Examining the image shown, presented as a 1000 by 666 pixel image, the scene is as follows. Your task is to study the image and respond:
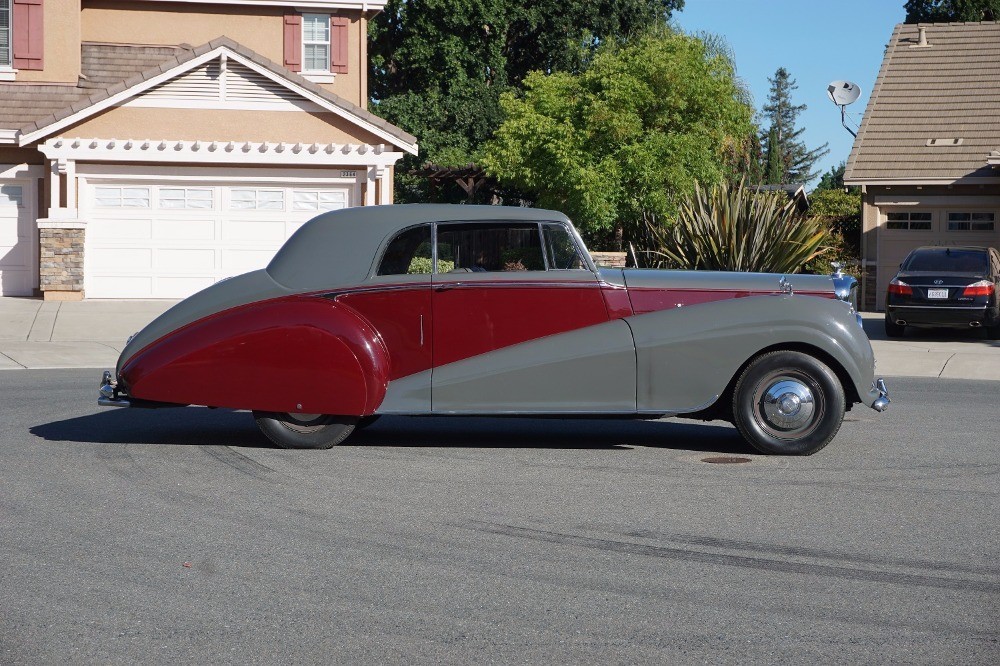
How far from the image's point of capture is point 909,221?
28.7 m

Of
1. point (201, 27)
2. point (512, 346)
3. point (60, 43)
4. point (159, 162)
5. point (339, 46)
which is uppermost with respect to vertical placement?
point (201, 27)

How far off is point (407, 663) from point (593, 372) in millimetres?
4538

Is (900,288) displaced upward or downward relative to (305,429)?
upward

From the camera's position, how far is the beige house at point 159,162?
24516 mm

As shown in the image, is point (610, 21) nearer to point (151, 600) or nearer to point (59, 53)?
point (59, 53)

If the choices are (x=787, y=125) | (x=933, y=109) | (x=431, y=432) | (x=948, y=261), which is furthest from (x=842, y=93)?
(x=787, y=125)

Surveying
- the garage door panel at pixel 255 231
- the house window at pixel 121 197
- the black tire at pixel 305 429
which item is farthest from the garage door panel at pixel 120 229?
the black tire at pixel 305 429

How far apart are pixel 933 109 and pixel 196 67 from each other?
1705cm

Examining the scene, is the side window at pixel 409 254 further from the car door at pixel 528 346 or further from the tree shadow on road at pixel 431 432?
the tree shadow on road at pixel 431 432

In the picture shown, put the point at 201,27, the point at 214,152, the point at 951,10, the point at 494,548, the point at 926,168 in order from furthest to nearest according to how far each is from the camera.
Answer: the point at 951,10, the point at 201,27, the point at 926,168, the point at 214,152, the point at 494,548

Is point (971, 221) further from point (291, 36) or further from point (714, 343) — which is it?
point (714, 343)

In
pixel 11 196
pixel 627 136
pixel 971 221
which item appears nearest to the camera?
pixel 11 196

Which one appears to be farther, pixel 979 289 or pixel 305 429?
pixel 979 289

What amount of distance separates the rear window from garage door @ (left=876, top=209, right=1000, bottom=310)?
6344 millimetres
